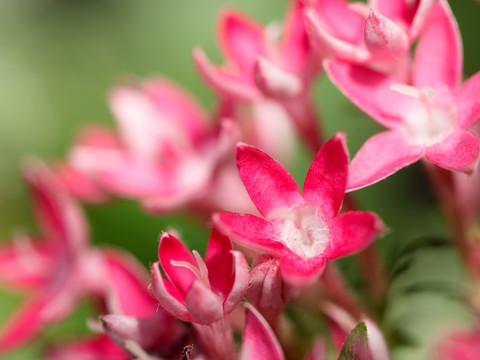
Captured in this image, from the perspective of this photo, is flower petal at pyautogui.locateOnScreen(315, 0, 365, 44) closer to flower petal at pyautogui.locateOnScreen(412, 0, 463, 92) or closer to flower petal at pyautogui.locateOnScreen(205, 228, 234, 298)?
flower petal at pyautogui.locateOnScreen(412, 0, 463, 92)

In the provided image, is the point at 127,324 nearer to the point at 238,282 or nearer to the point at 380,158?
the point at 238,282

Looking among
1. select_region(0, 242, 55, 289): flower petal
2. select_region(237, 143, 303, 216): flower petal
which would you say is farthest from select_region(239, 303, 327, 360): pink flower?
select_region(0, 242, 55, 289): flower petal

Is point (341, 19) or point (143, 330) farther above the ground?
point (341, 19)

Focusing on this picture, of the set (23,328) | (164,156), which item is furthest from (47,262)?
(164,156)

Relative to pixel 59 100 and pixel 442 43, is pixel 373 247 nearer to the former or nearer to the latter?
pixel 442 43

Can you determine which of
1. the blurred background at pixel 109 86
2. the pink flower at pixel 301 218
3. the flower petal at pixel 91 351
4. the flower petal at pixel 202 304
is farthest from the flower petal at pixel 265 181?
the blurred background at pixel 109 86
